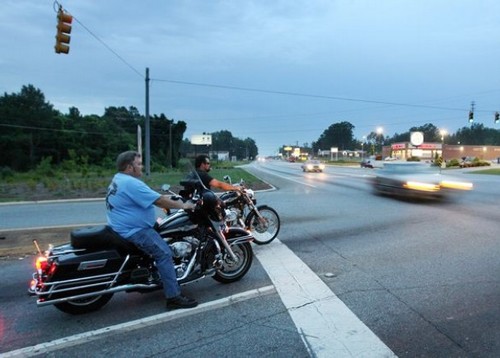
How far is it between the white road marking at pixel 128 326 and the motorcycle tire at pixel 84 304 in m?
0.54

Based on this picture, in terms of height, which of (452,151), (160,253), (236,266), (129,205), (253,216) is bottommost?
(236,266)

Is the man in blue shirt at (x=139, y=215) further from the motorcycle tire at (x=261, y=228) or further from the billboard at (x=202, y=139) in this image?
the billboard at (x=202, y=139)

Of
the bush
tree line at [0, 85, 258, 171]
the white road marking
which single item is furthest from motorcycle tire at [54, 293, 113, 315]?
tree line at [0, 85, 258, 171]

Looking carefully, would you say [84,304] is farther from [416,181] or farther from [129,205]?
[416,181]

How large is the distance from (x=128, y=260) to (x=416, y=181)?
13236 mm

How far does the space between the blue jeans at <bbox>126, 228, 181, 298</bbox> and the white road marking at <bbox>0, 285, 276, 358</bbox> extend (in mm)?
266

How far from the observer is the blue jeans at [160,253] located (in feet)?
15.1

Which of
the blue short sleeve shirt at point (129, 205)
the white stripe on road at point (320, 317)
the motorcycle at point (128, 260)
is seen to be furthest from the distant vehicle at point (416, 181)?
the blue short sleeve shirt at point (129, 205)

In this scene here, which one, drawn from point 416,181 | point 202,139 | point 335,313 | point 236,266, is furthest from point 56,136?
point 335,313

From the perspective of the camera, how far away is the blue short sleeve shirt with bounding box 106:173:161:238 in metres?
4.47

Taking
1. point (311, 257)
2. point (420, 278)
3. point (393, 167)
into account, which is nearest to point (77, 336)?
point (311, 257)

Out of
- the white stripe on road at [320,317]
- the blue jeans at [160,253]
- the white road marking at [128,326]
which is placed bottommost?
the white road marking at [128,326]

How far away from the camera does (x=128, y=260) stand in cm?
468

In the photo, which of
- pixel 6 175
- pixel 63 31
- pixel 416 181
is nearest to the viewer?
pixel 63 31
